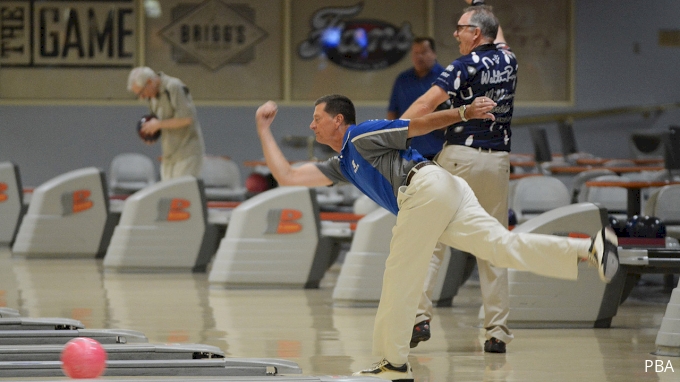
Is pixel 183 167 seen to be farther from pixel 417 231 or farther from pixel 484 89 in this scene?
pixel 417 231

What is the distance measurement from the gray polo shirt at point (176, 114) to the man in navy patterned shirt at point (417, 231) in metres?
4.45

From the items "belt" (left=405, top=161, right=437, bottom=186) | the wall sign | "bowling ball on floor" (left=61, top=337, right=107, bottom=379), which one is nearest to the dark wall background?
the wall sign

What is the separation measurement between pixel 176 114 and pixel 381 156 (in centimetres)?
473

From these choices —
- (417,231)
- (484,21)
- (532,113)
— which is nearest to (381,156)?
(417,231)

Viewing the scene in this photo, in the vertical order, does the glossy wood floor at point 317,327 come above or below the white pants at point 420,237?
below

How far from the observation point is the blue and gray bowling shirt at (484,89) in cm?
457

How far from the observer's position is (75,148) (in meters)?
13.4

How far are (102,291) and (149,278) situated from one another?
92 cm

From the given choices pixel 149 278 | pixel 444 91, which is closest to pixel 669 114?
pixel 149 278

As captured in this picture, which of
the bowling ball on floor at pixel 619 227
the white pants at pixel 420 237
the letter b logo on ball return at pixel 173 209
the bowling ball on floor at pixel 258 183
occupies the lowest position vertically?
the bowling ball on floor at pixel 258 183

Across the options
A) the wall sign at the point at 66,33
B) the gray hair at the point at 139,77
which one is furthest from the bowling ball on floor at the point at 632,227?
the wall sign at the point at 66,33

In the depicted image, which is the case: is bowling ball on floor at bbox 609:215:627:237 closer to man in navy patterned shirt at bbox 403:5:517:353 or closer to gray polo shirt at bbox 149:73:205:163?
man in navy patterned shirt at bbox 403:5:517:353

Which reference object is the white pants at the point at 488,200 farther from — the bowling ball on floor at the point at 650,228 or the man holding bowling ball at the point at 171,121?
the man holding bowling ball at the point at 171,121

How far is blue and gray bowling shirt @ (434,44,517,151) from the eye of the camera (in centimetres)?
457
